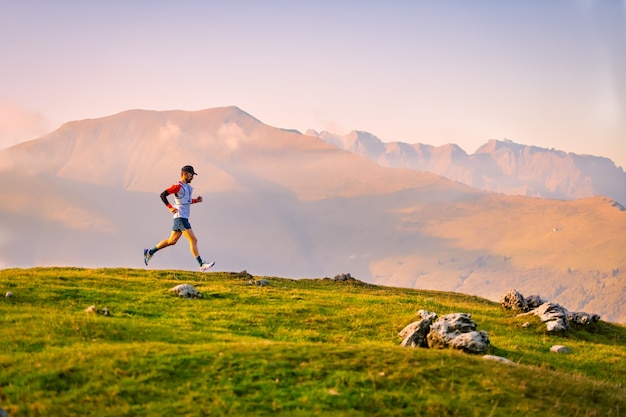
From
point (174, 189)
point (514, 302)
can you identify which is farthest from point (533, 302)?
point (174, 189)

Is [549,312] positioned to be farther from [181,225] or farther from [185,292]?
[181,225]

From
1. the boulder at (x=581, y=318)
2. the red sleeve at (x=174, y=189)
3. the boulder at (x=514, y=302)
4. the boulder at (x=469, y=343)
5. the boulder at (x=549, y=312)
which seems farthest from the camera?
the boulder at (x=514, y=302)

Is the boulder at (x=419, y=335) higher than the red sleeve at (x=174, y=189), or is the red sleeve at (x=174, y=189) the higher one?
the red sleeve at (x=174, y=189)

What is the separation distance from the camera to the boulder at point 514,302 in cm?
3872

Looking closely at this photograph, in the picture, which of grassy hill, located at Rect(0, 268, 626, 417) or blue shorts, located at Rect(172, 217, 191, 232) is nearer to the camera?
grassy hill, located at Rect(0, 268, 626, 417)

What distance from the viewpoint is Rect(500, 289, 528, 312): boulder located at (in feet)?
127

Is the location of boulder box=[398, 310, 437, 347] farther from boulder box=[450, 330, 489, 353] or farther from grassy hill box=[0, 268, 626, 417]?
grassy hill box=[0, 268, 626, 417]

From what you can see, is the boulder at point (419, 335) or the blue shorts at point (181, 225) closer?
the boulder at point (419, 335)

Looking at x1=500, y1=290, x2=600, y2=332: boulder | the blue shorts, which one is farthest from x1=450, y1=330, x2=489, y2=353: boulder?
the blue shorts

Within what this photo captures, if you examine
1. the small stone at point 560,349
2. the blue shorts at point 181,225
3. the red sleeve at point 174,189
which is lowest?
the small stone at point 560,349

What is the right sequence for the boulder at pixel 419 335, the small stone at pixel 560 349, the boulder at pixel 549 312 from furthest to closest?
the boulder at pixel 549 312
the small stone at pixel 560 349
the boulder at pixel 419 335

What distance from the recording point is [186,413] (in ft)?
46.7

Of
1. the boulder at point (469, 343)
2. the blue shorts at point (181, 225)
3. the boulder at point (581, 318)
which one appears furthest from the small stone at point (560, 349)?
the blue shorts at point (181, 225)

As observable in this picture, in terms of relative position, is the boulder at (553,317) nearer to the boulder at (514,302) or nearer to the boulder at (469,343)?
the boulder at (514,302)
